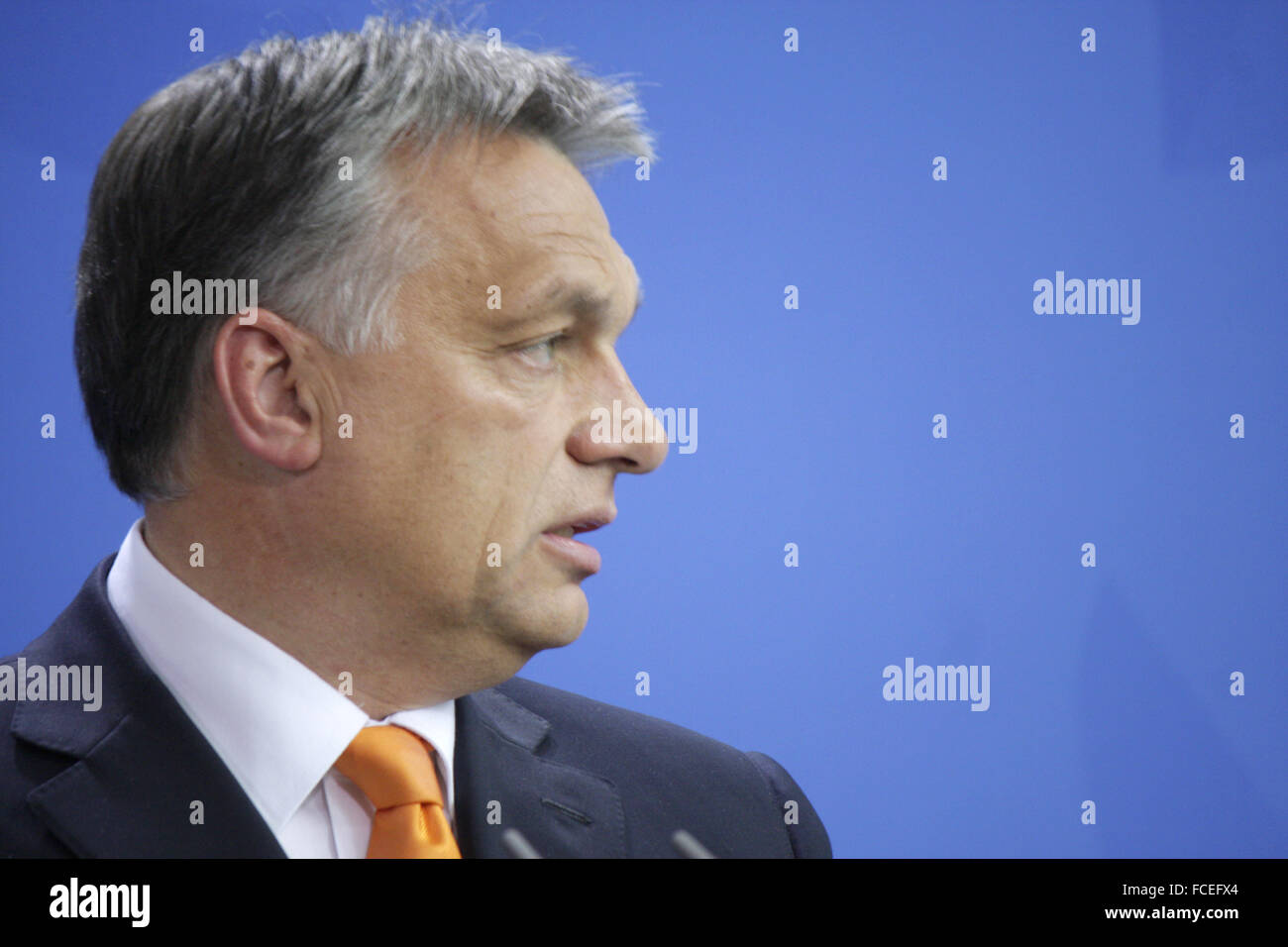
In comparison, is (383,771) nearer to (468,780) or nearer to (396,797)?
(396,797)

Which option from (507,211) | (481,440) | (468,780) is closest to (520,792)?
(468,780)

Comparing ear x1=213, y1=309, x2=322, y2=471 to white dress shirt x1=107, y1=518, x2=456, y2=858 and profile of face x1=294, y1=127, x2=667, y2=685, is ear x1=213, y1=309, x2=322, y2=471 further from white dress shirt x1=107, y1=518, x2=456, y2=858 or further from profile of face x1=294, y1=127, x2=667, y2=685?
white dress shirt x1=107, y1=518, x2=456, y2=858

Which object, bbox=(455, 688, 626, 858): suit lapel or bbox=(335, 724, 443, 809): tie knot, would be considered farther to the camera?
bbox=(455, 688, 626, 858): suit lapel

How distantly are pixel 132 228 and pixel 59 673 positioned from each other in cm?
47

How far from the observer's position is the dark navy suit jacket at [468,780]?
1.28 metres

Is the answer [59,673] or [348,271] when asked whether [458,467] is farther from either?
[59,673]

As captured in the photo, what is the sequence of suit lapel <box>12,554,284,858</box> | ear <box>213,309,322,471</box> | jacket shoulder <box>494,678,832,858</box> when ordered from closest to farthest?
suit lapel <box>12,554,284,858</box> → ear <box>213,309,322,471</box> → jacket shoulder <box>494,678,832,858</box>

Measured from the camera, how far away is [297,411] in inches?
54.7

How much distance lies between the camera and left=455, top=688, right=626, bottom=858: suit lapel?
4.78ft

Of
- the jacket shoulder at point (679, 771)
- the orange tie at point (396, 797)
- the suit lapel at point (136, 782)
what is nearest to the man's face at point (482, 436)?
the orange tie at point (396, 797)

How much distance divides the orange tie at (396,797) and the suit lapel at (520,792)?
7 centimetres

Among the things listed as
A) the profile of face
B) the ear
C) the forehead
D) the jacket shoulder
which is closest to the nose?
the profile of face

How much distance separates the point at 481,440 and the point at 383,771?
0.34m
